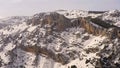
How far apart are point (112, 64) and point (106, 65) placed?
3.79 m

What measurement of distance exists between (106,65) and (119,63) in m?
8.00

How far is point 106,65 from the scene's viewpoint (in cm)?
19900

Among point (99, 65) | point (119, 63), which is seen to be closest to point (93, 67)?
point (99, 65)

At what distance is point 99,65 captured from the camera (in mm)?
199875

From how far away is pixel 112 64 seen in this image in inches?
7844

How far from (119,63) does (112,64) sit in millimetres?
4433

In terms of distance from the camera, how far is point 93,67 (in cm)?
19950

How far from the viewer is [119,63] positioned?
19750 centimetres

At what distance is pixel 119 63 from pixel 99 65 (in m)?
12.3

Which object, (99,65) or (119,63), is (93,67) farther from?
(119,63)

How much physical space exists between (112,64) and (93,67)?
467 inches
